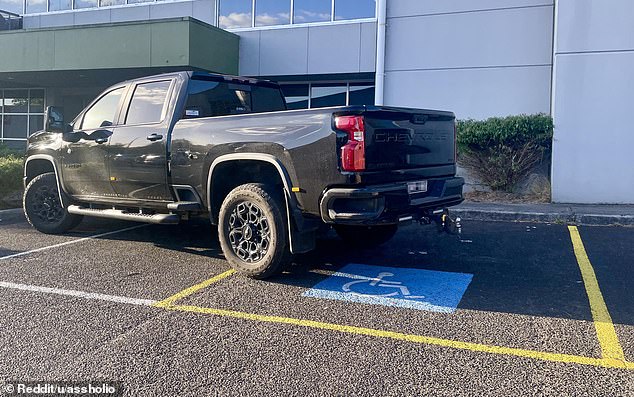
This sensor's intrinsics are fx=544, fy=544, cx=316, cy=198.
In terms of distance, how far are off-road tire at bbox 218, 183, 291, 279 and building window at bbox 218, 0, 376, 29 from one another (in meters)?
10.2

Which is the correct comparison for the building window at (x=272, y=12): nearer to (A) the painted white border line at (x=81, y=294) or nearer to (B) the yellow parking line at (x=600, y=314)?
(B) the yellow parking line at (x=600, y=314)

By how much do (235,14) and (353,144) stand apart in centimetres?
1251

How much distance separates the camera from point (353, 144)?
183 inches

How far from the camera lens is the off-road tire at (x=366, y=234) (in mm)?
6538

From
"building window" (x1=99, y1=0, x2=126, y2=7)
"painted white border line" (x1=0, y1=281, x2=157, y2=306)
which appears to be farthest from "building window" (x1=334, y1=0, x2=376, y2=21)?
"painted white border line" (x1=0, y1=281, x2=157, y2=306)

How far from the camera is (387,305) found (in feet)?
15.0

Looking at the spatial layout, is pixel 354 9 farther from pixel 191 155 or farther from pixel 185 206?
pixel 185 206

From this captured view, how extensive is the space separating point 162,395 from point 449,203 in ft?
11.8

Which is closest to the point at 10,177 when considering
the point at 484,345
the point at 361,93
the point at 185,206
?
the point at 185,206

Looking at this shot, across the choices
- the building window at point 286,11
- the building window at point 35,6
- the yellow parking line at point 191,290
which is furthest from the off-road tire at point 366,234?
the building window at point 35,6

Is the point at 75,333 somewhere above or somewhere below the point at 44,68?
below

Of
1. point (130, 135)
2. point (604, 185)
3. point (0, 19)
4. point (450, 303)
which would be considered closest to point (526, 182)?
point (604, 185)

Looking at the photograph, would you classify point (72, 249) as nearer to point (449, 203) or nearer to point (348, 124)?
point (348, 124)

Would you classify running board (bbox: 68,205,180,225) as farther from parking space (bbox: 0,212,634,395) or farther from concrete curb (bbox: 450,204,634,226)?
concrete curb (bbox: 450,204,634,226)
